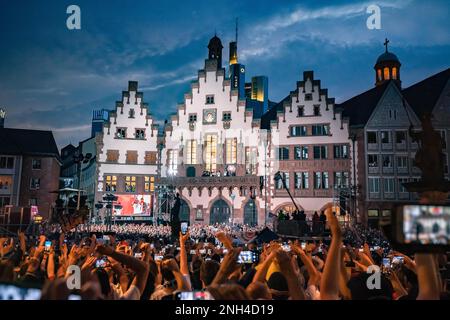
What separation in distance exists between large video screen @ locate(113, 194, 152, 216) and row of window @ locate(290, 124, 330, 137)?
744 inches

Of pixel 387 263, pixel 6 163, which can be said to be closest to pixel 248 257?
pixel 387 263

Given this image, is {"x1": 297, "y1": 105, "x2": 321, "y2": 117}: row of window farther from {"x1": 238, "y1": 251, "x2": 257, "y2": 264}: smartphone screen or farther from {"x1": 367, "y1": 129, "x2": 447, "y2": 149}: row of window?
{"x1": 238, "y1": 251, "x2": 257, "y2": 264}: smartphone screen

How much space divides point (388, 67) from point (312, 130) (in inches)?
776

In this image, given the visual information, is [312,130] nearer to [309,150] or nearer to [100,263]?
[309,150]

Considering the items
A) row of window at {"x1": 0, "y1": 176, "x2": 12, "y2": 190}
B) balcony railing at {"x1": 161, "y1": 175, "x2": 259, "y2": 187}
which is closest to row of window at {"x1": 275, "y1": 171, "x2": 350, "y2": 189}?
balcony railing at {"x1": 161, "y1": 175, "x2": 259, "y2": 187}

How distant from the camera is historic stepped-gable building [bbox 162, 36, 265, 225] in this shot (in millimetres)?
42119

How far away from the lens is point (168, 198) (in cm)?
4391

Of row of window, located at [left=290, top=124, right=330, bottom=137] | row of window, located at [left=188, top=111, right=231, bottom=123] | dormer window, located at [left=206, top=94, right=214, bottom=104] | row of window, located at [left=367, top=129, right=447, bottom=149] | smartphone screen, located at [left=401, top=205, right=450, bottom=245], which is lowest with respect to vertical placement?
smartphone screen, located at [left=401, top=205, right=450, bottom=245]

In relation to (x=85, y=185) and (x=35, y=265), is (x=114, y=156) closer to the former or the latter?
(x=85, y=185)

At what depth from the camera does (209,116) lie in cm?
4450

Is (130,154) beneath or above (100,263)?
above

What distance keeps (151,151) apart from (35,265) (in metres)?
41.0
